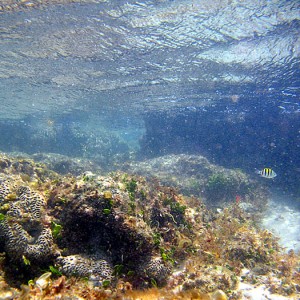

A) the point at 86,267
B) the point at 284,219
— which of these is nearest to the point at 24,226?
the point at 86,267

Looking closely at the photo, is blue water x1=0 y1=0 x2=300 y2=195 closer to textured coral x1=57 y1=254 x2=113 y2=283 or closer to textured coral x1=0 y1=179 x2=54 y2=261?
textured coral x1=0 y1=179 x2=54 y2=261

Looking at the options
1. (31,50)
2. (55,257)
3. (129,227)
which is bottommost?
(55,257)

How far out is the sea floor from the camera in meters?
11.3

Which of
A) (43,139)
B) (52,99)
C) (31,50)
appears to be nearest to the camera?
(31,50)

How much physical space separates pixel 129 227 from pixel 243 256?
11.8ft

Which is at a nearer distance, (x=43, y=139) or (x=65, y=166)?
(x=65, y=166)

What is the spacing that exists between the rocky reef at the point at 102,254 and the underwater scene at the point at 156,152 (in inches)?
1.0

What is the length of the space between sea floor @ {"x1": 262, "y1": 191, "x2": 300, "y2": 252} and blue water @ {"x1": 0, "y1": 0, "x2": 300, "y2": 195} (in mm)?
2077

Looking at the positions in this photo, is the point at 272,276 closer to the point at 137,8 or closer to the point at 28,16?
the point at 137,8

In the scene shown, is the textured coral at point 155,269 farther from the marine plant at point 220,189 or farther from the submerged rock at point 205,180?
the marine plant at point 220,189

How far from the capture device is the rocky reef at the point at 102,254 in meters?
3.30

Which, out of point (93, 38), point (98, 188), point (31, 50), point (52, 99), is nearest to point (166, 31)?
point (93, 38)

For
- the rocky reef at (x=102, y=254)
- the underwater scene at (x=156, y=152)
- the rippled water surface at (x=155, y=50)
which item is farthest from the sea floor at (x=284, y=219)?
the rippled water surface at (x=155, y=50)

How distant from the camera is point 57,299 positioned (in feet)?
8.92
